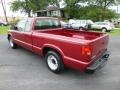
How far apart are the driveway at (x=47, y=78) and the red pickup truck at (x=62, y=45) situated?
1.41ft

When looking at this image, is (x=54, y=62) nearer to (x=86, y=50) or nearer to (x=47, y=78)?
(x=47, y=78)

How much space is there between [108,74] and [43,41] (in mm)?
2309

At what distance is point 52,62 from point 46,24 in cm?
197

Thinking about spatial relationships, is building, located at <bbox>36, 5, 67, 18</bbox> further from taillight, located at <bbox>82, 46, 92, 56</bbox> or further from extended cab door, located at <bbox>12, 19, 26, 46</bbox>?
taillight, located at <bbox>82, 46, 92, 56</bbox>

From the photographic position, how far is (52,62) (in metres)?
5.66

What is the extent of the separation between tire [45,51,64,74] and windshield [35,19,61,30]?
4.86 ft

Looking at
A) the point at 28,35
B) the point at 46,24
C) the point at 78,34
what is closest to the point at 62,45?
the point at 78,34

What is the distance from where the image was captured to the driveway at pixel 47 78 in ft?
15.1

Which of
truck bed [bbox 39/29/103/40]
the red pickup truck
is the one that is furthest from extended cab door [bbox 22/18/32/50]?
truck bed [bbox 39/29/103/40]

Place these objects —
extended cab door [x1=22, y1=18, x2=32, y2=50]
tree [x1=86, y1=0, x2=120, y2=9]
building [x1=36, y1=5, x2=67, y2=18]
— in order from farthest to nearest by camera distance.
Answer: building [x1=36, y1=5, x2=67, y2=18] → tree [x1=86, y1=0, x2=120, y2=9] → extended cab door [x1=22, y1=18, x2=32, y2=50]

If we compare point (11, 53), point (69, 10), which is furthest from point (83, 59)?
point (69, 10)

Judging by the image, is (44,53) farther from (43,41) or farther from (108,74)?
(108,74)

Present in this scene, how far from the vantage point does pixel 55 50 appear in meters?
5.29

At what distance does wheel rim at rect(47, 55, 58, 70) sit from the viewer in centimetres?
545
